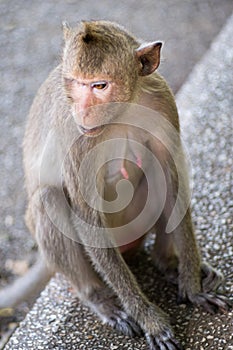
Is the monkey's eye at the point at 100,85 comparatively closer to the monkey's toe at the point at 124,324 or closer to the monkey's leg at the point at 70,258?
the monkey's leg at the point at 70,258

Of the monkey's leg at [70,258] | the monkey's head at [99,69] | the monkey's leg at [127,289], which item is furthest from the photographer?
the monkey's leg at [70,258]

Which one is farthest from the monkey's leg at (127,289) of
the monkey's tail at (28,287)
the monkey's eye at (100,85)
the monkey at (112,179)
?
the monkey's tail at (28,287)

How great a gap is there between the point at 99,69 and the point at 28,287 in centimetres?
199

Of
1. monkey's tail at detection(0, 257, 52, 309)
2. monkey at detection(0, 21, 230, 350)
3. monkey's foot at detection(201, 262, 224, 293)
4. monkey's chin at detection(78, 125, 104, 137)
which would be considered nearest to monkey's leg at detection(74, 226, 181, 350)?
monkey at detection(0, 21, 230, 350)

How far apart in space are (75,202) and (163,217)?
55 centimetres

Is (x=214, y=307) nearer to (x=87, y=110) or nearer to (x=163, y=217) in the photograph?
(x=163, y=217)

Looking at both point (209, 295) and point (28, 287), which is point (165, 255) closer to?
point (209, 295)

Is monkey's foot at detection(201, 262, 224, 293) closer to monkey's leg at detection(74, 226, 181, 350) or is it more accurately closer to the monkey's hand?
the monkey's hand

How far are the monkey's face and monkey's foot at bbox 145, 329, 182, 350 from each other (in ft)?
3.60

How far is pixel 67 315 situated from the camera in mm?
3742

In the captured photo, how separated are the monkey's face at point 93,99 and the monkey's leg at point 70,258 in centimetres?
61

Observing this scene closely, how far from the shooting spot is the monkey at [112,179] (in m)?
3.10

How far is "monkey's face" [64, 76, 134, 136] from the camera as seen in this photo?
120 inches

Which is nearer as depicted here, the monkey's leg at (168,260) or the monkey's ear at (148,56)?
the monkey's ear at (148,56)
